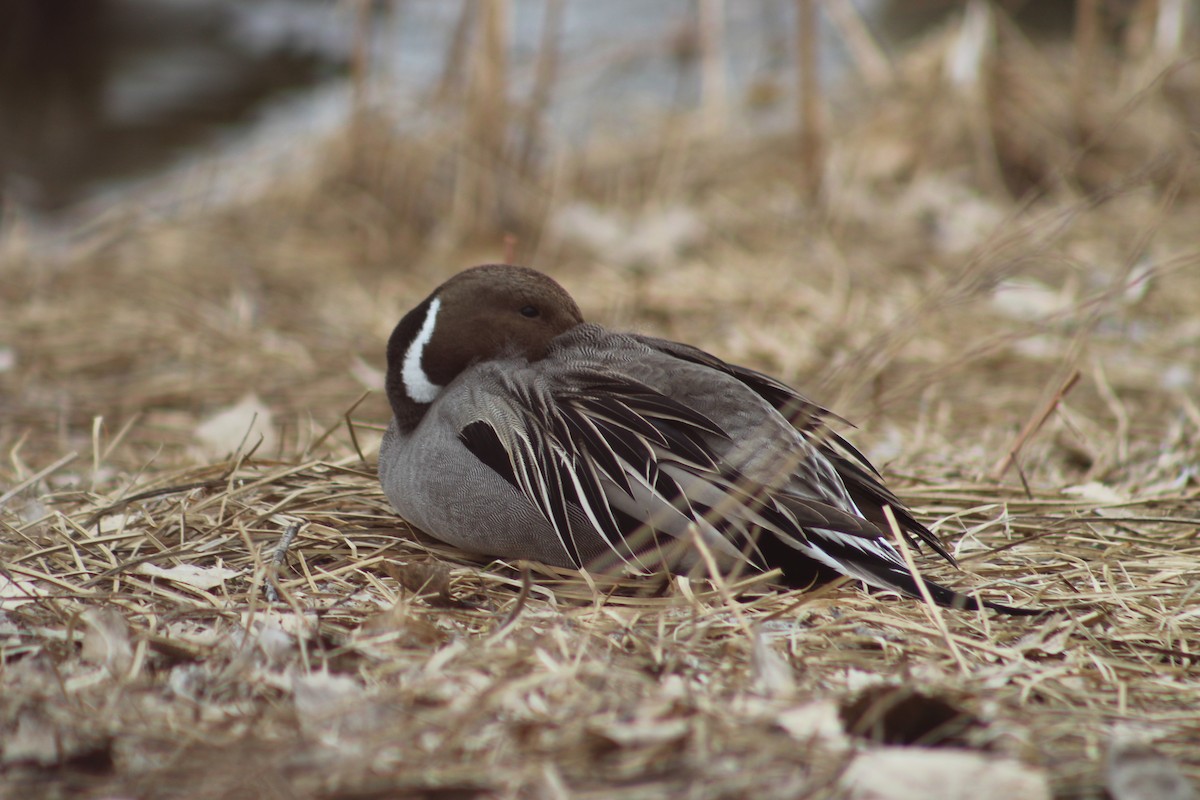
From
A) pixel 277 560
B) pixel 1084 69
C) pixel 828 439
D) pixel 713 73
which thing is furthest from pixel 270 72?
pixel 828 439

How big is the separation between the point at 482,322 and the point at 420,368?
0.58 feet

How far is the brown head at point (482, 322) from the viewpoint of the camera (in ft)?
8.10

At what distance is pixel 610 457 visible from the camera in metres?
2.21

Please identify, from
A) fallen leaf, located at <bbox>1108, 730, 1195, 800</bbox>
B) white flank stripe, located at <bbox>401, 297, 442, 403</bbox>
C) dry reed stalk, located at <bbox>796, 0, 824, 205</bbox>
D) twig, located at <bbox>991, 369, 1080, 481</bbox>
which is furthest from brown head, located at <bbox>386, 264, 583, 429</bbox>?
dry reed stalk, located at <bbox>796, 0, 824, 205</bbox>

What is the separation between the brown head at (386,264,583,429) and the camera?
Answer: 2.47 m

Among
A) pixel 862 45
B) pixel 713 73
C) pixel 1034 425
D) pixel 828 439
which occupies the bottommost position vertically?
pixel 1034 425

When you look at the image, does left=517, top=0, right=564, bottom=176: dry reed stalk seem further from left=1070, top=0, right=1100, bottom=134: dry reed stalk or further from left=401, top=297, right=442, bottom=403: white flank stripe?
left=401, top=297, right=442, bottom=403: white flank stripe

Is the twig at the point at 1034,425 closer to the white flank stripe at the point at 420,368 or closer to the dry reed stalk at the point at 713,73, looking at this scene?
the white flank stripe at the point at 420,368

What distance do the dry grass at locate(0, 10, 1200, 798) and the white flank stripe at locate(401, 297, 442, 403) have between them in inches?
11.9

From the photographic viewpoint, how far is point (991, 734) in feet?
5.45

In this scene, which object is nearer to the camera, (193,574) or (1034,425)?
(193,574)

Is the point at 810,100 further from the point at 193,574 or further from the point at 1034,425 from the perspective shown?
the point at 193,574

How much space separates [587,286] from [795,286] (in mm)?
853

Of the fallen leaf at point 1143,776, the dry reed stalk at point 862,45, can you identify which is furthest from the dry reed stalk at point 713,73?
the fallen leaf at point 1143,776
